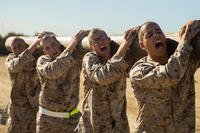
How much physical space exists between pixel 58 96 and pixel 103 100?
1436mm

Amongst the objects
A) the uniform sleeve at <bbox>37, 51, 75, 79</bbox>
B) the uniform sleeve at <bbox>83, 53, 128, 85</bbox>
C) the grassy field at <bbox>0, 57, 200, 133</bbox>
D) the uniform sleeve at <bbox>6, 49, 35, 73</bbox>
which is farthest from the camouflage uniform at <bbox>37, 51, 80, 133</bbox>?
the grassy field at <bbox>0, 57, 200, 133</bbox>

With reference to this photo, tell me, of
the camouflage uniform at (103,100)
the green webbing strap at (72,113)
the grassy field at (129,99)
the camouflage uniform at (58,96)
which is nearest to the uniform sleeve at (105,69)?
the camouflage uniform at (103,100)

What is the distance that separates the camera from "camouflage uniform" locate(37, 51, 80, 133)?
8.04 meters

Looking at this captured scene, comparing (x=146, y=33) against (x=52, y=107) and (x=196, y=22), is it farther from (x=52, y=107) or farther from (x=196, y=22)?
(x=52, y=107)

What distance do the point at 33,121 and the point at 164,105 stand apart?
14.8ft

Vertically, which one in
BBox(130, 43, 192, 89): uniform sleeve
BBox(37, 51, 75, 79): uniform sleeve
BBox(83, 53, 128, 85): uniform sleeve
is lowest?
BBox(37, 51, 75, 79): uniform sleeve

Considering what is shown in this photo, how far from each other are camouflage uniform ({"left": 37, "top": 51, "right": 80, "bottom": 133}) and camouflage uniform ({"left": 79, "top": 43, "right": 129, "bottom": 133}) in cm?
103

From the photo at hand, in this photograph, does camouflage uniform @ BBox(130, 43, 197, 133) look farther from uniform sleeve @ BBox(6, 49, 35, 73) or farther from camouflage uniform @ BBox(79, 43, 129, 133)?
uniform sleeve @ BBox(6, 49, 35, 73)

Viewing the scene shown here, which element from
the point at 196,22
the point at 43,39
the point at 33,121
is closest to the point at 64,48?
the point at 43,39

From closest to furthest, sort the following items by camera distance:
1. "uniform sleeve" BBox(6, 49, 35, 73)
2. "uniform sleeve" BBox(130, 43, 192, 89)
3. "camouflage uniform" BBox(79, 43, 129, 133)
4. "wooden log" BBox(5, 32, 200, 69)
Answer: "uniform sleeve" BBox(130, 43, 192, 89)
"wooden log" BBox(5, 32, 200, 69)
"camouflage uniform" BBox(79, 43, 129, 133)
"uniform sleeve" BBox(6, 49, 35, 73)

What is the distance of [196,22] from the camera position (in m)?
5.29

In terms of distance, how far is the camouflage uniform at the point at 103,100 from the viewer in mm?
6621

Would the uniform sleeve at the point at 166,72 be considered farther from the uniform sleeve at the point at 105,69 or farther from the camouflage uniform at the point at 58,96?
the camouflage uniform at the point at 58,96

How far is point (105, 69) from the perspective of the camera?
21.0 feet
